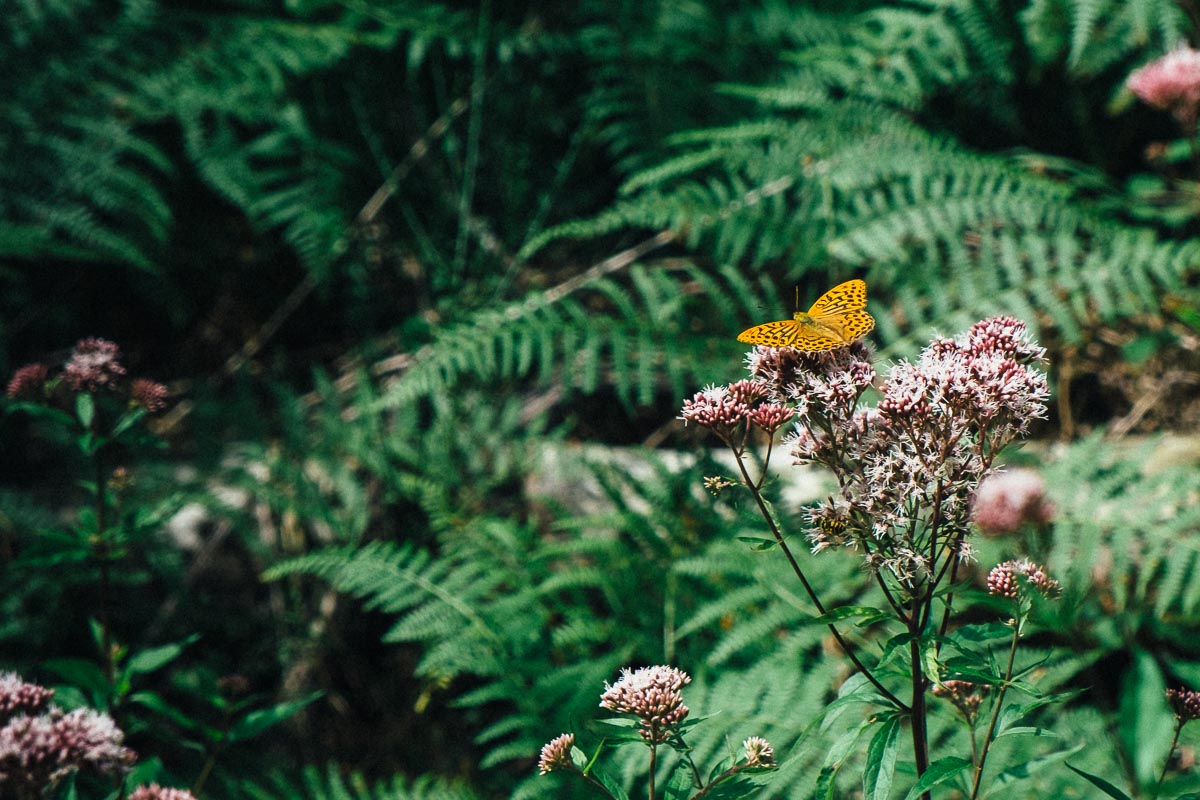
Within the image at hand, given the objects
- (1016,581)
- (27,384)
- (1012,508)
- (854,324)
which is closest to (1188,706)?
(1016,581)

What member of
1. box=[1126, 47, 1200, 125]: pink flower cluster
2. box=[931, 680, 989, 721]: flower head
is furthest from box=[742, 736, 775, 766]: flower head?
box=[1126, 47, 1200, 125]: pink flower cluster

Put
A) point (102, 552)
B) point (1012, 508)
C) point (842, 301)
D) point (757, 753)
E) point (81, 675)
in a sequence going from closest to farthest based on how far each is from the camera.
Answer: point (757, 753) → point (842, 301) → point (81, 675) → point (102, 552) → point (1012, 508)

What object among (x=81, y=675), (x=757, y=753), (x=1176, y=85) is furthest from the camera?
(x=1176, y=85)

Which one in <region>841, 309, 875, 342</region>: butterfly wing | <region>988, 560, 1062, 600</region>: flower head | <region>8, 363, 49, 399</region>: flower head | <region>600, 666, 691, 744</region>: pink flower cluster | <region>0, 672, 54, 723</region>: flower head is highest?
<region>841, 309, 875, 342</region>: butterfly wing

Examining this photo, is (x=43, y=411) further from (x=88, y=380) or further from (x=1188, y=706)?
(x=1188, y=706)

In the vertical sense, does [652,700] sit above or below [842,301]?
below

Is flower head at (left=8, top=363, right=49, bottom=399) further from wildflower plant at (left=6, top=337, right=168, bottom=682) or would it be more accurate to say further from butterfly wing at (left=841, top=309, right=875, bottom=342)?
butterfly wing at (left=841, top=309, right=875, bottom=342)

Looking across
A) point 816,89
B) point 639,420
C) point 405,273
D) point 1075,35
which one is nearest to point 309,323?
point 405,273

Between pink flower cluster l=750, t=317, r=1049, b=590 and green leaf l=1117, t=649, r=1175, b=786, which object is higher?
pink flower cluster l=750, t=317, r=1049, b=590
